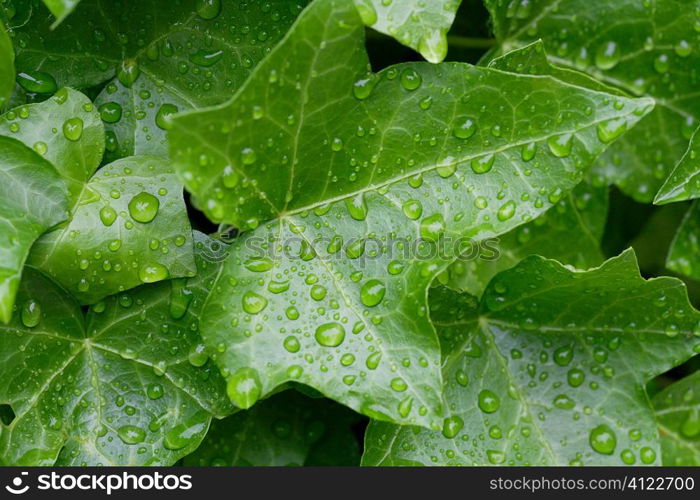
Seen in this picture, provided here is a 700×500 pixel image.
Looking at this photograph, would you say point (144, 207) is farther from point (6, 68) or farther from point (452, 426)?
point (452, 426)

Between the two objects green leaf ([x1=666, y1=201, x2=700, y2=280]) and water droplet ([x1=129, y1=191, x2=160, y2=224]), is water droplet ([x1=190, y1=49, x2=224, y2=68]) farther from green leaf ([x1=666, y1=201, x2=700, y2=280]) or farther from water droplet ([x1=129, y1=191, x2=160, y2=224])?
green leaf ([x1=666, y1=201, x2=700, y2=280])

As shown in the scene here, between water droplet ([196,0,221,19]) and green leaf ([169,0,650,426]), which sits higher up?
water droplet ([196,0,221,19])

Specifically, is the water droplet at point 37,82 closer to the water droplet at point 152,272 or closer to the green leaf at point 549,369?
the water droplet at point 152,272

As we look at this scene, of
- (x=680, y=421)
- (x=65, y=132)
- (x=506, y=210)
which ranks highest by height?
(x=65, y=132)

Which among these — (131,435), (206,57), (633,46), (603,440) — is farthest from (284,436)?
(633,46)

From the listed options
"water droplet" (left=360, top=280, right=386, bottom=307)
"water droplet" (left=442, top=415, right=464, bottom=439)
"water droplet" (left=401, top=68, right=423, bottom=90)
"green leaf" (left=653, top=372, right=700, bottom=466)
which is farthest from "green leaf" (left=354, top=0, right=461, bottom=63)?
"green leaf" (left=653, top=372, right=700, bottom=466)

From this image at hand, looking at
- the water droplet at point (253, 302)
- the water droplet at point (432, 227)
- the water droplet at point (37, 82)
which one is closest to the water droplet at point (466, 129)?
the water droplet at point (432, 227)
